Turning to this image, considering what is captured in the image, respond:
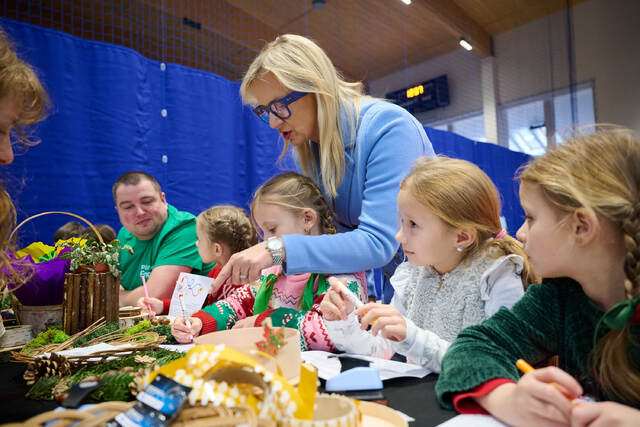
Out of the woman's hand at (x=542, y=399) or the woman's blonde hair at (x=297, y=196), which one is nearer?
the woman's hand at (x=542, y=399)

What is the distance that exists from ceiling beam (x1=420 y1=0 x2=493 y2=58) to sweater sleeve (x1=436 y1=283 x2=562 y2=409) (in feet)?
17.8

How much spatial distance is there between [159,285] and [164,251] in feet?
0.74

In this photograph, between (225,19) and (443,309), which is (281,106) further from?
(225,19)

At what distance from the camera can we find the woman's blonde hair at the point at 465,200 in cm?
99

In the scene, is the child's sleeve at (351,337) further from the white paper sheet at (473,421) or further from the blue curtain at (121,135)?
the blue curtain at (121,135)

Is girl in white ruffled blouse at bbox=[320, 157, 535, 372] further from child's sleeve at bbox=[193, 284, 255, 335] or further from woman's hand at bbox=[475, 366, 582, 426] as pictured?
child's sleeve at bbox=[193, 284, 255, 335]

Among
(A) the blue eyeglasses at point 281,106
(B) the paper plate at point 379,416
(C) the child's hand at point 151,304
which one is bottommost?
(C) the child's hand at point 151,304

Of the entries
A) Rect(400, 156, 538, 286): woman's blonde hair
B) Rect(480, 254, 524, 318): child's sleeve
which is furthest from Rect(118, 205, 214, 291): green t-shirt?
Rect(480, 254, 524, 318): child's sleeve

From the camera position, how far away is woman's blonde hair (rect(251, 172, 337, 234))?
1.37m

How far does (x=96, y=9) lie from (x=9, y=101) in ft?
12.3

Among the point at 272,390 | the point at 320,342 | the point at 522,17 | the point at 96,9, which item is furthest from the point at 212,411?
the point at 522,17

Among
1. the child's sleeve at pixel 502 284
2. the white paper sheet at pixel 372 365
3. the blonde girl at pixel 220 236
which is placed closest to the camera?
the white paper sheet at pixel 372 365

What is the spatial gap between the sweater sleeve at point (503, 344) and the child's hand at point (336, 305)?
260 mm

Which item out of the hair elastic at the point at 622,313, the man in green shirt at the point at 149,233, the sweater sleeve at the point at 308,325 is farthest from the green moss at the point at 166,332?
the man in green shirt at the point at 149,233
